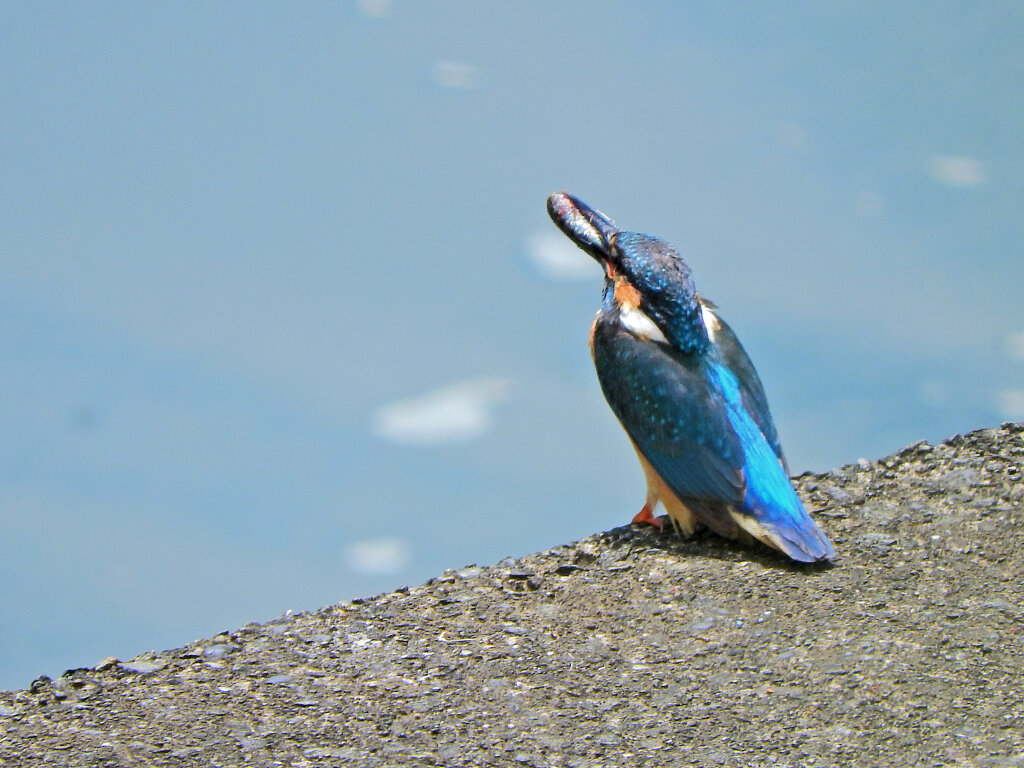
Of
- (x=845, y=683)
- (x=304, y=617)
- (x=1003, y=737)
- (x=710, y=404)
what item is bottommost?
(x=1003, y=737)

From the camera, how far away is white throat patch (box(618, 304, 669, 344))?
5.07 meters

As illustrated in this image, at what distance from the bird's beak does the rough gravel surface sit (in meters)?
1.05

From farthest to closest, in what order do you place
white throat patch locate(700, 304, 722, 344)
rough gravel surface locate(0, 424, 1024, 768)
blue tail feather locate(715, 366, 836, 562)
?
1. white throat patch locate(700, 304, 722, 344)
2. blue tail feather locate(715, 366, 836, 562)
3. rough gravel surface locate(0, 424, 1024, 768)

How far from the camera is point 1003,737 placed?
396 cm

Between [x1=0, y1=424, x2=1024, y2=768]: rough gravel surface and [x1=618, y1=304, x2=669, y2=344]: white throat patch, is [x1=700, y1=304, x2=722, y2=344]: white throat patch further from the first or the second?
[x1=0, y1=424, x2=1024, y2=768]: rough gravel surface

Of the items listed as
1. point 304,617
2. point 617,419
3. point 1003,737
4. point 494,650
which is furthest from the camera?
point 617,419

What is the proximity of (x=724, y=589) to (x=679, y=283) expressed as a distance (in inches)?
42.3

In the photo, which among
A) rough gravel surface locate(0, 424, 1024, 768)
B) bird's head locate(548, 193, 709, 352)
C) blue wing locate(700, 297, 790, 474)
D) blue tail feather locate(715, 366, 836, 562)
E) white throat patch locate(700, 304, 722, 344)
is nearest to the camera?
rough gravel surface locate(0, 424, 1024, 768)

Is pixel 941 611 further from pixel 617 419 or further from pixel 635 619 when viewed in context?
pixel 617 419

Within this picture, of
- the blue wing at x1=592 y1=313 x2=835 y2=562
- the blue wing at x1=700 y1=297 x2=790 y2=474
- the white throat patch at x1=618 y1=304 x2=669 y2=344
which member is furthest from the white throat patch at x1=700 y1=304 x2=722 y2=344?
the white throat patch at x1=618 y1=304 x2=669 y2=344

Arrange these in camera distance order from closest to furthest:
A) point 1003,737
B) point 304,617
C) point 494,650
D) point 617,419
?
point 1003,737
point 494,650
point 304,617
point 617,419

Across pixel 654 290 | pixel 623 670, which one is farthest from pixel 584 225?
pixel 623 670

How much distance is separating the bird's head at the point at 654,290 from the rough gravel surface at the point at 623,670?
0.73 meters

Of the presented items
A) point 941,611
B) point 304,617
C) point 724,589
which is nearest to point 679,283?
point 724,589
